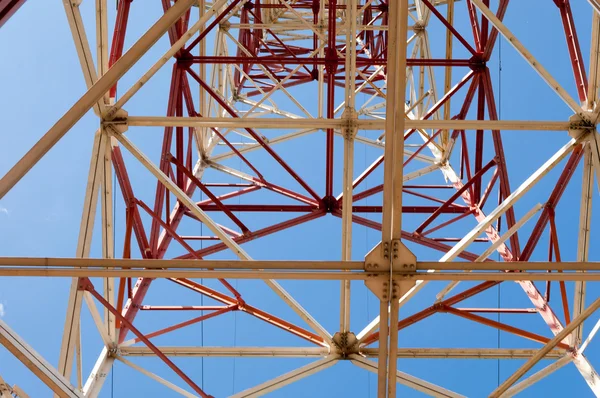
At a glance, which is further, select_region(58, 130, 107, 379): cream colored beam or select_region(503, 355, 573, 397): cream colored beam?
select_region(503, 355, 573, 397): cream colored beam

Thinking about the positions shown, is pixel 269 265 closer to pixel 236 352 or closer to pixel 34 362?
pixel 34 362

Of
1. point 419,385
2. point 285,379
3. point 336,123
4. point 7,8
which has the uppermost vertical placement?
point 336,123

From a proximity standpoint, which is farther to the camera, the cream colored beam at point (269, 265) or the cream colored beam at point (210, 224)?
the cream colored beam at point (210, 224)

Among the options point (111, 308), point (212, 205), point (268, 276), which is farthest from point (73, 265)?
point (212, 205)

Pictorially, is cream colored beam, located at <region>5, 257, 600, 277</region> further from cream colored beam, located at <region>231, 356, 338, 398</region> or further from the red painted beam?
cream colored beam, located at <region>231, 356, 338, 398</region>

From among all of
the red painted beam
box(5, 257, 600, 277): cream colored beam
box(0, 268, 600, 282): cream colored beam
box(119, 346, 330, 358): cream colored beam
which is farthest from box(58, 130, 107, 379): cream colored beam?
the red painted beam

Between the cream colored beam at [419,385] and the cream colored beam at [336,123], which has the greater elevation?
the cream colored beam at [336,123]

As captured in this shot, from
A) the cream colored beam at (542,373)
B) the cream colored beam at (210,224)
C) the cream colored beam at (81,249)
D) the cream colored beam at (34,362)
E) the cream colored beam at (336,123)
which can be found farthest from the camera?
the cream colored beam at (542,373)

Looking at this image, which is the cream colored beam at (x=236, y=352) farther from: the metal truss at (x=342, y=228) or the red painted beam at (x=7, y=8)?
the red painted beam at (x=7, y=8)

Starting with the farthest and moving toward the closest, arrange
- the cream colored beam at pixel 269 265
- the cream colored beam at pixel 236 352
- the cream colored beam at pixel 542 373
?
the cream colored beam at pixel 236 352 → the cream colored beam at pixel 542 373 → the cream colored beam at pixel 269 265

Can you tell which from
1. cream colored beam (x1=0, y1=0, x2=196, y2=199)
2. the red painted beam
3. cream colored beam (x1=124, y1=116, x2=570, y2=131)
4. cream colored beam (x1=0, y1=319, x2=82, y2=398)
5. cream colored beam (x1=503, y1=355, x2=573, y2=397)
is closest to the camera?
the red painted beam

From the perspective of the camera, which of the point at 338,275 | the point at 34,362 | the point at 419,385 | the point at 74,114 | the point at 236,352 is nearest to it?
the point at 74,114

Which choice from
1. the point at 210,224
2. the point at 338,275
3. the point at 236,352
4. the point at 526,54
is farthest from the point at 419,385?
the point at 526,54

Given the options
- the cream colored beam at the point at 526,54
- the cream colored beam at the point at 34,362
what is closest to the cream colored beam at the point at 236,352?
the cream colored beam at the point at 34,362
